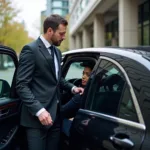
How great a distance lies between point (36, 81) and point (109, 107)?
2.15 ft

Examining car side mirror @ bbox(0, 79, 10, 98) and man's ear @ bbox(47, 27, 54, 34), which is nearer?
man's ear @ bbox(47, 27, 54, 34)

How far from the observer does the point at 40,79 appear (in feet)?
9.27

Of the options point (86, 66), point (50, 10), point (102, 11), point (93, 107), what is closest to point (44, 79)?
point (93, 107)

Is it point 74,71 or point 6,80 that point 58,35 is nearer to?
point 6,80

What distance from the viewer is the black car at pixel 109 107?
210 centimetres

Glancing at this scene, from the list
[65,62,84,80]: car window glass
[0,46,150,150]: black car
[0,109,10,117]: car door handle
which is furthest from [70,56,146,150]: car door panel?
[65,62,84,80]: car window glass

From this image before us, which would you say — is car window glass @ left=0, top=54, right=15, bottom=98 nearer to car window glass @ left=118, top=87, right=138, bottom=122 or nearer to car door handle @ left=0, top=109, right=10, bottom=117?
car door handle @ left=0, top=109, right=10, bottom=117

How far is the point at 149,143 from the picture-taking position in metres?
1.95

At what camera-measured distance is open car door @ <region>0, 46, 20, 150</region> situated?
314 cm

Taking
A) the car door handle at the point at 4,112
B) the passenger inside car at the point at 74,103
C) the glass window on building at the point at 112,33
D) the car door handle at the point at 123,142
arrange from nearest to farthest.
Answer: the car door handle at the point at 123,142 → the car door handle at the point at 4,112 → the passenger inside car at the point at 74,103 → the glass window on building at the point at 112,33

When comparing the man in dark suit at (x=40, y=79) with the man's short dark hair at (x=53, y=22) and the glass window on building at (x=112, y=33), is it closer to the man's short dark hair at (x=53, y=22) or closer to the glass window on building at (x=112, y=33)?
the man's short dark hair at (x=53, y=22)

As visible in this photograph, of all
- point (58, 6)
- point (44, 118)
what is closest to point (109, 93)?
point (44, 118)

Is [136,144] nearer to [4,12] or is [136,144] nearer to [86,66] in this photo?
[86,66]

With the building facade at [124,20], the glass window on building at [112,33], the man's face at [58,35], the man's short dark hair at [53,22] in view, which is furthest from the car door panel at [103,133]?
the glass window on building at [112,33]
